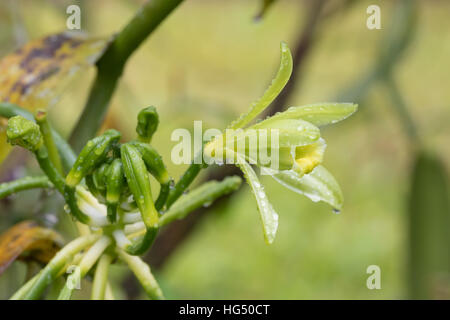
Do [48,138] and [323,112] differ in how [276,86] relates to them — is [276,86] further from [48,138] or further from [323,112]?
[48,138]

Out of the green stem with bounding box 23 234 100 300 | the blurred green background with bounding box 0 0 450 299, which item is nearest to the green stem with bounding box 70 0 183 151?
the green stem with bounding box 23 234 100 300

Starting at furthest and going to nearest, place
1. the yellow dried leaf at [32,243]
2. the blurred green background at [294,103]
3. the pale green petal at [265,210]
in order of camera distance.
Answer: the blurred green background at [294,103]
the yellow dried leaf at [32,243]
the pale green petal at [265,210]

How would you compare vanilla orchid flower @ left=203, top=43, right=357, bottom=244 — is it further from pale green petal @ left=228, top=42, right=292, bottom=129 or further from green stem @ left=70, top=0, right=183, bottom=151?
green stem @ left=70, top=0, right=183, bottom=151

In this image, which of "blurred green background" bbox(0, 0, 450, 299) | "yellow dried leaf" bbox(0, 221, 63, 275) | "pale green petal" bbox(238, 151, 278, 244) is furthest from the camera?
"blurred green background" bbox(0, 0, 450, 299)

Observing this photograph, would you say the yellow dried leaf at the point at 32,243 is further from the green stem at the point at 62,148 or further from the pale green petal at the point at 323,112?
the pale green petal at the point at 323,112

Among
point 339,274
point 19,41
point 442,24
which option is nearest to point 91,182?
point 19,41

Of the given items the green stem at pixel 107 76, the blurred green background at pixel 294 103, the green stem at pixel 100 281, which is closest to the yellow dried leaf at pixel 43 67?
the green stem at pixel 107 76
